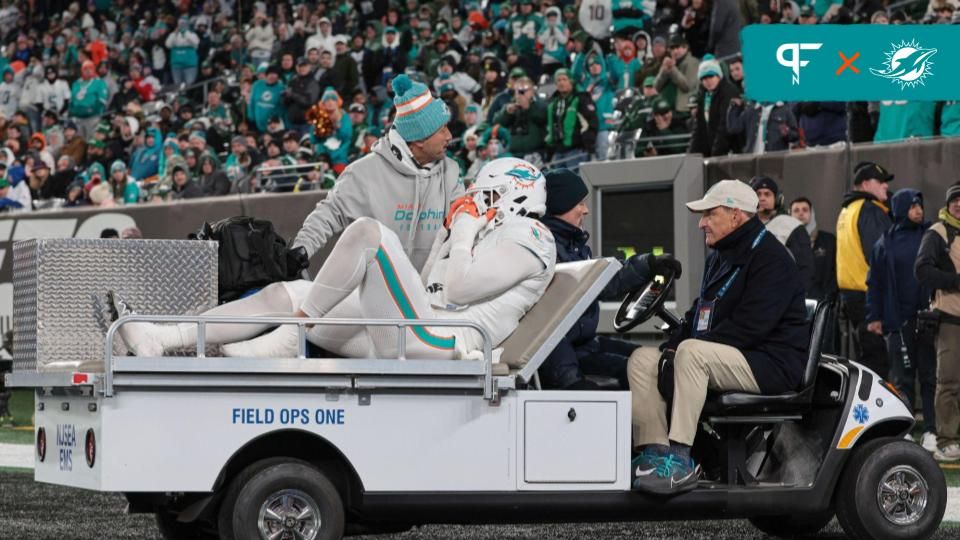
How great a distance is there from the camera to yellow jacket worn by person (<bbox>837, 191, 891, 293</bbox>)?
1310cm

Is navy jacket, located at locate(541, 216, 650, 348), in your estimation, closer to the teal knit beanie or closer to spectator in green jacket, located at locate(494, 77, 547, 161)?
the teal knit beanie

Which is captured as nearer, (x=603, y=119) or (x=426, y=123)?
(x=426, y=123)

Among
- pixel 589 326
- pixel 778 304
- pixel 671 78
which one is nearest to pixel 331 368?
pixel 589 326

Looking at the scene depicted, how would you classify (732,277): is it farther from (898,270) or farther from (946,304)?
(898,270)

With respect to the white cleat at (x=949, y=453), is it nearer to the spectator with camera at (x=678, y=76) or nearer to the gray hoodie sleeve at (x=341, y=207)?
the gray hoodie sleeve at (x=341, y=207)

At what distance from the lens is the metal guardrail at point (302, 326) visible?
6.55 meters

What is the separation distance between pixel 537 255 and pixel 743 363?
1.05m

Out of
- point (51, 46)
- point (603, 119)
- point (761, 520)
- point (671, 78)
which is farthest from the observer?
point (51, 46)

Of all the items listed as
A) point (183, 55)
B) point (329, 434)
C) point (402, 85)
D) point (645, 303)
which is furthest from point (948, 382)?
point (183, 55)

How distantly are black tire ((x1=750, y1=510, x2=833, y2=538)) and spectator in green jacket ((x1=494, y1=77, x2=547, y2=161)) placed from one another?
10.3 metres

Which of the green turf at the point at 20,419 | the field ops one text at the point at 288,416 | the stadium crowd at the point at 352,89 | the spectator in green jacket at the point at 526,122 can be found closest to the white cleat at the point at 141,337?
the field ops one text at the point at 288,416

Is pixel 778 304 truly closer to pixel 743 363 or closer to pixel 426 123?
pixel 743 363

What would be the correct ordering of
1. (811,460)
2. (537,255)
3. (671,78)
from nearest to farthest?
(537,255) < (811,460) < (671,78)

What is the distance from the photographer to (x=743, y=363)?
7656 mm
